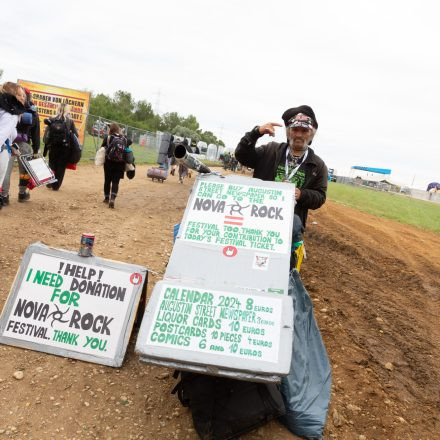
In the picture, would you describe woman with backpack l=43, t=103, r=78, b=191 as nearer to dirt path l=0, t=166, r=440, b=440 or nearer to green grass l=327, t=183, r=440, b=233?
dirt path l=0, t=166, r=440, b=440

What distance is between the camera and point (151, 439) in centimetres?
272

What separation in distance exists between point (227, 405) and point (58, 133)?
7210 millimetres

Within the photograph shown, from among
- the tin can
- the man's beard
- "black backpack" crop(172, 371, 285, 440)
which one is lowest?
"black backpack" crop(172, 371, 285, 440)

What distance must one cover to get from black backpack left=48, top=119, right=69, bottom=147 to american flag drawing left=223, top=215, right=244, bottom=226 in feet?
21.3

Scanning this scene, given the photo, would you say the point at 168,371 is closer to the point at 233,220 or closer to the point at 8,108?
the point at 233,220

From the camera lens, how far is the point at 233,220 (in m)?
3.04

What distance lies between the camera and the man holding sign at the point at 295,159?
3.58 m

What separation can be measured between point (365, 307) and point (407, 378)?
1.55 m

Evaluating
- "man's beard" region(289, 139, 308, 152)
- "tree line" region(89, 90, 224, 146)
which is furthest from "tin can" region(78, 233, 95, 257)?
"tree line" region(89, 90, 224, 146)

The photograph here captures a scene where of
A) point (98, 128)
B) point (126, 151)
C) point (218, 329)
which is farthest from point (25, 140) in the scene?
point (98, 128)

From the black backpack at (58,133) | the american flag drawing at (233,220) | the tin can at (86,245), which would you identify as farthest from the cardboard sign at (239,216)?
the black backpack at (58,133)

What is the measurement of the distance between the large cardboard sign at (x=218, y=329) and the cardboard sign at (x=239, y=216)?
1.41 ft

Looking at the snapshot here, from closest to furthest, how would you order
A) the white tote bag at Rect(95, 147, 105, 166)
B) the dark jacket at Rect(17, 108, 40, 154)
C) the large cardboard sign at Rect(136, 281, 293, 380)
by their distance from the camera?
the large cardboard sign at Rect(136, 281, 293, 380), the dark jacket at Rect(17, 108, 40, 154), the white tote bag at Rect(95, 147, 105, 166)

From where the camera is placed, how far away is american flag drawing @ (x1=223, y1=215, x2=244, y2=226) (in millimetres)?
3025
